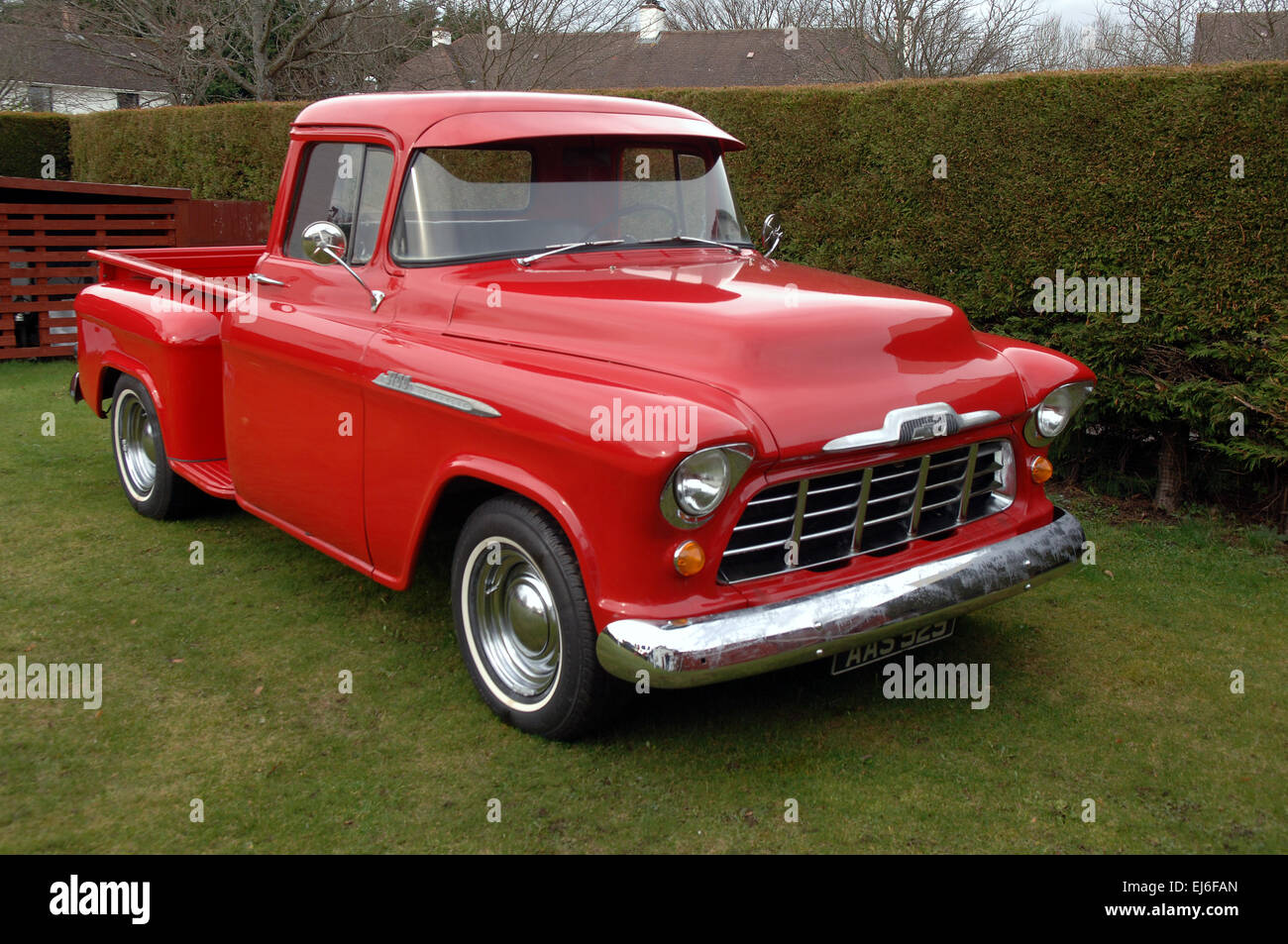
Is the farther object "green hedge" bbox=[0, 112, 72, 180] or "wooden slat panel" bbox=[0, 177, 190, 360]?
"green hedge" bbox=[0, 112, 72, 180]

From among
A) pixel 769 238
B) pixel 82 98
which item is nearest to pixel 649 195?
pixel 769 238

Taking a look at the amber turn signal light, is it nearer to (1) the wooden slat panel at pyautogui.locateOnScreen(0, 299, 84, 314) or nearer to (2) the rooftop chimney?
(1) the wooden slat panel at pyautogui.locateOnScreen(0, 299, 84, 314)

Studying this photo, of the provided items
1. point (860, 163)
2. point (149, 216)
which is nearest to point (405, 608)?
point (860, 163)

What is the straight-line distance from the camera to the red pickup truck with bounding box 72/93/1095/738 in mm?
2916

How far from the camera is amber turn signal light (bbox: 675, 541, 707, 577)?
9.43 ft

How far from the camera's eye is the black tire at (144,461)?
5.36 metres

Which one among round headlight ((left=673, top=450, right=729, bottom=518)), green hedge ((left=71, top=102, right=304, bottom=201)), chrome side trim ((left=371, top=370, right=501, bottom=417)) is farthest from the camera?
green hedge ((left=71, top=102, right=304, bottom=201))

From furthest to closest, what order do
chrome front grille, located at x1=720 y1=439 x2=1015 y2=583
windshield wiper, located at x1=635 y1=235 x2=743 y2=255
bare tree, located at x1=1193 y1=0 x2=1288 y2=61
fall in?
bare tree, located at x1=1193 y1=0 x2=1288 y2=61 → windshield wiper, located at x1=635 y1=235 x2=743 y2=255 → chrome front grille, located at x1=720 y1=439 x2=1015 y2=583

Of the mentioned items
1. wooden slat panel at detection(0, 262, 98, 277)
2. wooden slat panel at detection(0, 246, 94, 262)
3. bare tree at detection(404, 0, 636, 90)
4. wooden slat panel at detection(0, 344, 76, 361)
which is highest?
bare tree at detection(404, 0, 636, 90)

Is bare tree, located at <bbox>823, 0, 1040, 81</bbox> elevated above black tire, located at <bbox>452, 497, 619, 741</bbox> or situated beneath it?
elevated above

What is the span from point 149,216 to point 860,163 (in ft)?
25.9

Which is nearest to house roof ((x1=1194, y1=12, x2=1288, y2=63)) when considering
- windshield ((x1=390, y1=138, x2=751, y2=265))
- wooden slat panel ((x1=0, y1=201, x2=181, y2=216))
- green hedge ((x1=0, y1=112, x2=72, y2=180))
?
wooden slat panel ((x1=0, y1=201, x2=181, y2=216))

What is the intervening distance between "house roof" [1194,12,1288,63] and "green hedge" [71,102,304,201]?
532 inches

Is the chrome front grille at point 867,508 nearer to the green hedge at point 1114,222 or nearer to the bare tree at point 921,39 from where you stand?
the green hedge at point 1114,222
